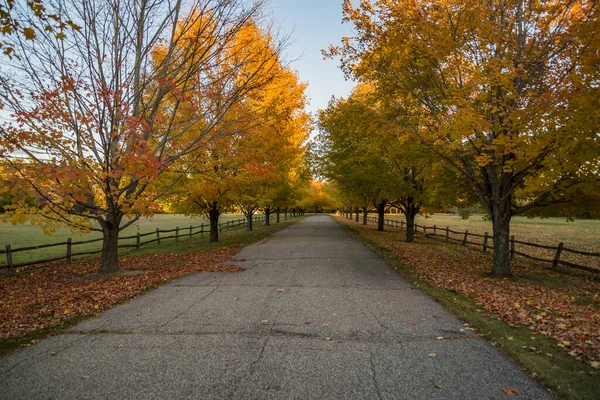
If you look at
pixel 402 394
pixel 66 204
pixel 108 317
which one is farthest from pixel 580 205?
pixel 66 204

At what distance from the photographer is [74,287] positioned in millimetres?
8109

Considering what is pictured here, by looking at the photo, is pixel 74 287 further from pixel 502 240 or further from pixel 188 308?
pixel 502 240

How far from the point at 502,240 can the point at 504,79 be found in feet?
15.3

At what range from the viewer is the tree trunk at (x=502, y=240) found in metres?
9.49

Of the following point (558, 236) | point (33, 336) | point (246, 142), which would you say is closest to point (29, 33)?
point (33, 336)

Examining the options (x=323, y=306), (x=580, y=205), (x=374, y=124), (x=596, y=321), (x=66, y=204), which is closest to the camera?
(x=596, y=321)

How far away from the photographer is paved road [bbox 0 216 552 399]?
338 cm

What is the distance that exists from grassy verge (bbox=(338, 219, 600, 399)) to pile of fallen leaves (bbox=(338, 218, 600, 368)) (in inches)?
6.1

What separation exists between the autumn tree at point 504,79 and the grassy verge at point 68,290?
313 inches

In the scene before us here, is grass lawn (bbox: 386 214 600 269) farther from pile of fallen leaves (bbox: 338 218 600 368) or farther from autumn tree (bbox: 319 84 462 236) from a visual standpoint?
autumn tree (bbox: 319 84 462 236)

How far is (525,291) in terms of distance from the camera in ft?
25.1

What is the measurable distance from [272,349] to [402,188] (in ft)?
50.6

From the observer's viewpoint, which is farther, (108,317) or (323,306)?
(323,306)

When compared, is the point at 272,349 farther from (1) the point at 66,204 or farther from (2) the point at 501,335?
(1) the point at 66,204
